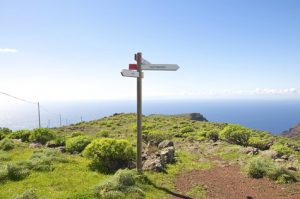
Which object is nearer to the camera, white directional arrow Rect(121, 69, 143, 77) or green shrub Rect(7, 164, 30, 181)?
white directional arrow Rect(121, 69, 143, 77)

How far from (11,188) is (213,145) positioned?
16.4 meters

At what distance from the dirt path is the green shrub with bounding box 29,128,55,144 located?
13.6m

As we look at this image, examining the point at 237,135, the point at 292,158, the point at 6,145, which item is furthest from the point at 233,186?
the point at 6,145

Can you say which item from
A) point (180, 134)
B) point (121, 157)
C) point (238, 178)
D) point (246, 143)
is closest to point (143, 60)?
point (121, 157)

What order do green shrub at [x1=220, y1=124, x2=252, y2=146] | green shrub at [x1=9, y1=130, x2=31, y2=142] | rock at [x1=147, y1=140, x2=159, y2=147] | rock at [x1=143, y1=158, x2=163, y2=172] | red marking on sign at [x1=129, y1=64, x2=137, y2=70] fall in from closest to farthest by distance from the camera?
red marking on sign at [x1=129, y1=64, x2=137, y2=70], rock at [x1=143, y1=158, x2=163, y2=172], rock at [x1=147, y1=140, x2=159, y2=147], green shrub at [x1=220, y1=124, x2=252, y2=146], green shrub at [x1=9, y1=130, x2=31, y2=142]

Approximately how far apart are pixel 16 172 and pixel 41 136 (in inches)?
421

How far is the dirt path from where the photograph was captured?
30.8ft

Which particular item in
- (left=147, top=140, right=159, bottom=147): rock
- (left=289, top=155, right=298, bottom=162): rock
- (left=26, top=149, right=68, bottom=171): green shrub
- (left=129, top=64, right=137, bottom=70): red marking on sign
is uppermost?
(left=129, top=64, right=137, bottom=70): red marking on sign

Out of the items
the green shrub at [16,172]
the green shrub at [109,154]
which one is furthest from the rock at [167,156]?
the green shrub at [16,172]

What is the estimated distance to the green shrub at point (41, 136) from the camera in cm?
2116

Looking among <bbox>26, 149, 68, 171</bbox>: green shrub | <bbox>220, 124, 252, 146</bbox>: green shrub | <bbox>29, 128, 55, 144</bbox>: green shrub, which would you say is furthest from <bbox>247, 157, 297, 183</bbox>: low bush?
<bbox>29, 128, 55, 144</bbox>: green shrub

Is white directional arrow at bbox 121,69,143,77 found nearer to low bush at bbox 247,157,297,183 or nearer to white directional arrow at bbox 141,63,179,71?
white directional arrow at bbox 141,63,179,71

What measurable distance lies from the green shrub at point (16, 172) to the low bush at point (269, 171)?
10498 mm

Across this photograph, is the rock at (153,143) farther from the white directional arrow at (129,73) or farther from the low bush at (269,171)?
the white directional arrow at (129,73)
